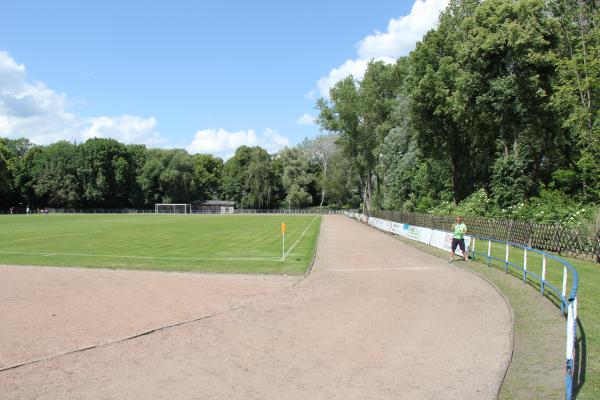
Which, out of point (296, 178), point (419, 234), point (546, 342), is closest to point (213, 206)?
point (296, 178)

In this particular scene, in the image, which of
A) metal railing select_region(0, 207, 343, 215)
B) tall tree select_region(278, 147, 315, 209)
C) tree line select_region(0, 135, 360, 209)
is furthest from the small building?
tall tree select_region(278, 147, 315, 209)

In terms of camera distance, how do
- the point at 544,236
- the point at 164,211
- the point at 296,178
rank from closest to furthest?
the point at 544,236 < the point at 164,211 < the point at 296,178

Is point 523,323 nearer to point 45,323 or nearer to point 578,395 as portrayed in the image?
point 578,395

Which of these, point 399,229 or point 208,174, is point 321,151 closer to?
point 208,174

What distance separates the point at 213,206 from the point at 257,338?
387ft

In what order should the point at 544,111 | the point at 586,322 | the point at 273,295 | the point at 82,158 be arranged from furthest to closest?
the point at 82,158 → the point at 544,111 → the point at 273,295 → the point at 586,322

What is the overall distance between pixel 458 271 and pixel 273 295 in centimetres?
818

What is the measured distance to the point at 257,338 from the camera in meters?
8.77

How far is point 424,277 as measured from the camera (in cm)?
1609

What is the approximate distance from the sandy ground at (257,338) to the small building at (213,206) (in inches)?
4284

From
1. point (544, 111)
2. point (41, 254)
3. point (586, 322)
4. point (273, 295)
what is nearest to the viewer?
point (586, 322)

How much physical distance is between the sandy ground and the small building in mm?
108808

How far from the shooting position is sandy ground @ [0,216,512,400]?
647 centimetres

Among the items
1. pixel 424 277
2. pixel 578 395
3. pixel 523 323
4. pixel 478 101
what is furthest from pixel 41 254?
pixel 478 101
